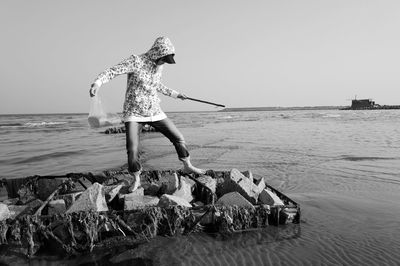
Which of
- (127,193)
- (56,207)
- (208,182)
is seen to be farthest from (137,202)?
(208,182)

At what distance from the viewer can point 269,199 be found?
445 centimetres

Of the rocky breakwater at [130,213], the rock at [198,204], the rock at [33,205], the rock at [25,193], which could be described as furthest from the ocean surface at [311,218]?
the rock at [25,193]

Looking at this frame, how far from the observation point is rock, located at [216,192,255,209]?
13.8 feet

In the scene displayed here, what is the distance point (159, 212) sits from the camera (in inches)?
151

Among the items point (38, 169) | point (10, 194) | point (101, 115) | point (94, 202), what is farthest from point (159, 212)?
point (38, 169)

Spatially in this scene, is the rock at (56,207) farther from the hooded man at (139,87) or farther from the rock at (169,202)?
the rock at (169,202)

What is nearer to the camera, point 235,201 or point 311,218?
point 235,201

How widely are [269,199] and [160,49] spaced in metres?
2.76

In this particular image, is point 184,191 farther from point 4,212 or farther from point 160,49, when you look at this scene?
point 4,212

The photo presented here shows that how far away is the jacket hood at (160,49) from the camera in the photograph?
4.54 meters

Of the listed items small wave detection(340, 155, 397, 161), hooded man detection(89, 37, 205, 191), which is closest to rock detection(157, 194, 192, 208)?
hooded man detection(89, 37, 205, 191)

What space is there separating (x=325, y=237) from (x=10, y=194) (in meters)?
5.23

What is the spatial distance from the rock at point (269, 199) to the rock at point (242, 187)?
8 centimetres

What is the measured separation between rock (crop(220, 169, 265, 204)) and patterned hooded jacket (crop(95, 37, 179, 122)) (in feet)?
5.21
